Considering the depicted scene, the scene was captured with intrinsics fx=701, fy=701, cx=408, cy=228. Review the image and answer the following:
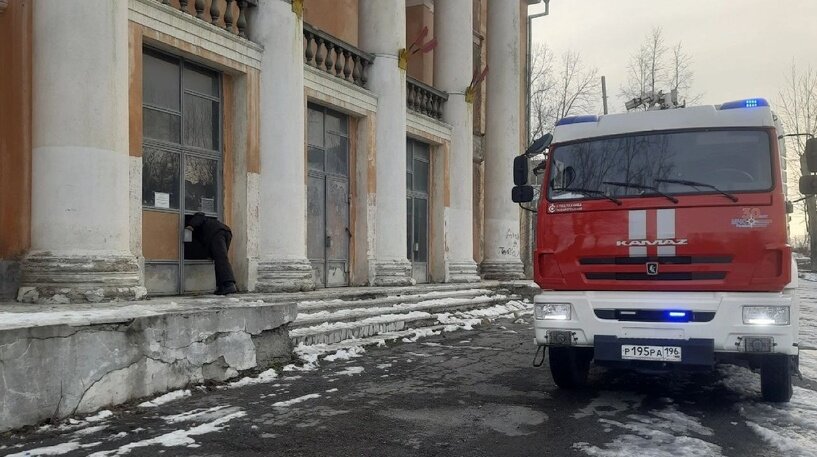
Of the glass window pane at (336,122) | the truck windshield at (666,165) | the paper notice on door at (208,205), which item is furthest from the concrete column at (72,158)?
the glass window pane at (336,122)

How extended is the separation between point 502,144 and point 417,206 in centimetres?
383

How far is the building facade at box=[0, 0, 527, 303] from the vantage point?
8148 millimetres

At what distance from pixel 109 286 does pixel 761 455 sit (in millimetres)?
6820

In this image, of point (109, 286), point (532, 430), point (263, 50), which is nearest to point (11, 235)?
point (109, 286)

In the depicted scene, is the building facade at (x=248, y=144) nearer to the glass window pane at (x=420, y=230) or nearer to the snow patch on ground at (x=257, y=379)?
the glass window pane at (x=420, y=230)

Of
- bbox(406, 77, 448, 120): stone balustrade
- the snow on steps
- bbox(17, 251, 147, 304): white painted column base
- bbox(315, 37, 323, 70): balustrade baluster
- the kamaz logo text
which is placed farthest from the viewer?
bbox(406, 77, 448, 120): stone balustrade

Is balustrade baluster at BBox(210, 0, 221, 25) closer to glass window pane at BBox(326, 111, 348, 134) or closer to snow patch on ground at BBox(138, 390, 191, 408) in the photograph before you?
glass window pane at BBox(326, 111, 348, 134)

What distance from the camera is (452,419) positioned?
5.88 metres

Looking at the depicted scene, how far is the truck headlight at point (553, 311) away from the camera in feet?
21.8

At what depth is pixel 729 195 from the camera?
20.7ft

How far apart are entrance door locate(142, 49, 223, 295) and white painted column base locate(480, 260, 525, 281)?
10.2 m

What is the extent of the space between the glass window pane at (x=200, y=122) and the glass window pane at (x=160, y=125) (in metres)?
0.20

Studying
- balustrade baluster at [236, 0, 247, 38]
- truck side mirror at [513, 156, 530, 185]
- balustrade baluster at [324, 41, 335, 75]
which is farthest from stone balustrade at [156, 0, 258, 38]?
truck side mirror at [513, 156, 530, 185]

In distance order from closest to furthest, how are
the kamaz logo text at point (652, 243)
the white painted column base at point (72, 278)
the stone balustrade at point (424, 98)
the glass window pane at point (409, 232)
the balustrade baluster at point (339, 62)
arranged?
the kamaz logo text at point (652, 243)
the white painted column base at point (72, 278)
the balustrade baluster at point (339, 62)
the stone balustrade at point (424, 98)
the glass window pane at point (409, 232)
